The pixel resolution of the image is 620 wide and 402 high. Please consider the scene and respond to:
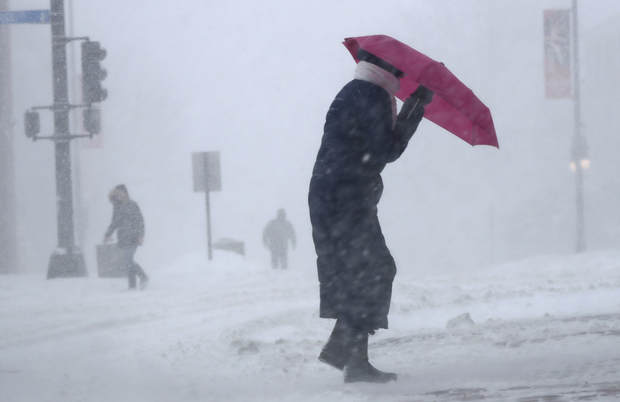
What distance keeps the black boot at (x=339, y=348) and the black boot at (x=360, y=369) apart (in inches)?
1.2

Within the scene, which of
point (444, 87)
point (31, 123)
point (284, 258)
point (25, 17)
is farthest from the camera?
point (284, 258)

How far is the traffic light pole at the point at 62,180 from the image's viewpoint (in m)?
13.4

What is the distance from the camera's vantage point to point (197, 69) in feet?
477

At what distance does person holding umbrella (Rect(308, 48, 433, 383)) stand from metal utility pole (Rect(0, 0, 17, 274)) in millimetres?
19450

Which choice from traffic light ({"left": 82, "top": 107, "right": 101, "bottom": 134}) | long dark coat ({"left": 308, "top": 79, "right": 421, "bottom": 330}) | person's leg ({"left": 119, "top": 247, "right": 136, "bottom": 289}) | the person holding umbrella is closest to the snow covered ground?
the person holding umbrella

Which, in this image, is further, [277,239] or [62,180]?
[277,239]

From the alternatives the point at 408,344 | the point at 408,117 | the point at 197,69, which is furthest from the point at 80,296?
the point at 197,69

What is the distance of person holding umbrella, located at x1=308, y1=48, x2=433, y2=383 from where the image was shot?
408 cm

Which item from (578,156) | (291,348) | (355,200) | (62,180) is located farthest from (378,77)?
(578,156)

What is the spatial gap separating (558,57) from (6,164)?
1478cm

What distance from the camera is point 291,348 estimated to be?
5574 millimetres

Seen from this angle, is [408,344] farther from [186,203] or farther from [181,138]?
[181,138]

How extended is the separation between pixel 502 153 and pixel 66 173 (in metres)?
53.4

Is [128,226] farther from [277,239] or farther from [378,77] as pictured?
[378,77]
